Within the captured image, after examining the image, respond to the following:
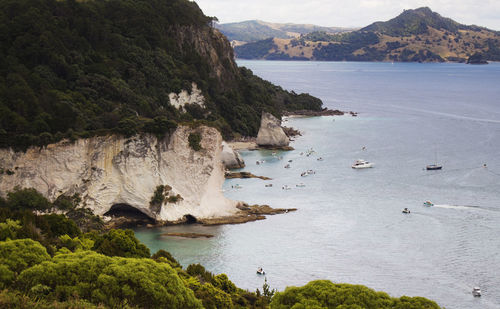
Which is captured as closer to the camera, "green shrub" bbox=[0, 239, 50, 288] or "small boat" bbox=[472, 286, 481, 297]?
"green shrub" bbox=[0, 239, 50, 288]

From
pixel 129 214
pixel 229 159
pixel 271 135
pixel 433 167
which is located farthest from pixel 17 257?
pixel 271 135

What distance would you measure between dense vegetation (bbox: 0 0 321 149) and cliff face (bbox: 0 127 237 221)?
1044 millimetres

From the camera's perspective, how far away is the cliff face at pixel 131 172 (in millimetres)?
41062

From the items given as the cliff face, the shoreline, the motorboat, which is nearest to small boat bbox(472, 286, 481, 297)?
the shoreline

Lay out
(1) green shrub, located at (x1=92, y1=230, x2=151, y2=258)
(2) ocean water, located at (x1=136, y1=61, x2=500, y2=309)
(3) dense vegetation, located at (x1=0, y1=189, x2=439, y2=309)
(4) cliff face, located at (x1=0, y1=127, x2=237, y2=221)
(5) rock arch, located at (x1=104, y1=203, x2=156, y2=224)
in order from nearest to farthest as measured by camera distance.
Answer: (3) dense vegetation, located at (x1=0, y1=189, x2=439, y2=309) → (1) green shrub, located at (x1=92, y1=230, x2=151, y2=258) → (2) ocean water, located at (x1=136, y1=61, x2=500, y2=309) → (4) cliff face, located at (x1=0, y1=127, x2=237, y2=221) → (5) rock arch, located at (x1=104, y1=203, x2=156, y2=224)

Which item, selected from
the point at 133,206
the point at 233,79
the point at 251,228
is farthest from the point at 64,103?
the point at 233,79

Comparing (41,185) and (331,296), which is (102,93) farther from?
(331,296)

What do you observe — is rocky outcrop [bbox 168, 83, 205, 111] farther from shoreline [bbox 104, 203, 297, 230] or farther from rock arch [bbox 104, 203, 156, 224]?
rock arch [bbox 104, 203, 156, 224]

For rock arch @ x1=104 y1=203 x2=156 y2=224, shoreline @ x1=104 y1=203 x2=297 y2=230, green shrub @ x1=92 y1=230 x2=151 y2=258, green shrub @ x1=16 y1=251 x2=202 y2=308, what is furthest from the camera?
rock arch @ x1=104 y1=203 x2=156 y2=224

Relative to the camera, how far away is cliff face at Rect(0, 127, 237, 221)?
4106 centimetres

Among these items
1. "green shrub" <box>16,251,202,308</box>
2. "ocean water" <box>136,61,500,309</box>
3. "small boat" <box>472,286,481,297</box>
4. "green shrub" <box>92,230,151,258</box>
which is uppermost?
"green shrub" <box>16,251,202,308</box>

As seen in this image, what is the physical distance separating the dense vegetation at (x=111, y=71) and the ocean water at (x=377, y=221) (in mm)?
10416

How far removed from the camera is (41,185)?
40.9 metres

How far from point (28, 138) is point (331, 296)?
2880cm
